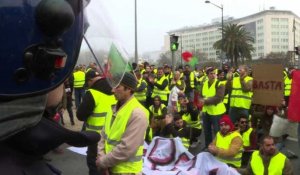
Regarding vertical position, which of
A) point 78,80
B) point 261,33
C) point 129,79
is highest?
point 261,33

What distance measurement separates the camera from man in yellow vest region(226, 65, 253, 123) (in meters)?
9.12

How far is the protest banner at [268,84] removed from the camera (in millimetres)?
8406

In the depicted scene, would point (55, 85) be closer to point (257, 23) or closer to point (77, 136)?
point (77, 136)

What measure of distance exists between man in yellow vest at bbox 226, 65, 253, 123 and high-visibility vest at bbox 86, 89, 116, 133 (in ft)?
13.3

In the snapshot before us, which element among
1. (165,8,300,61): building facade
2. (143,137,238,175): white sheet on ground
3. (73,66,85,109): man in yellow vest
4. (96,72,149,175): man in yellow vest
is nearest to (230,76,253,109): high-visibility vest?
(143,137,238,175): white sheet on ground

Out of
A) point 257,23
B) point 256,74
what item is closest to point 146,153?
point 256,74

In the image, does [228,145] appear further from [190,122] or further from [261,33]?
[261,33]

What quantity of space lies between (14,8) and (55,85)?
0.24 metres

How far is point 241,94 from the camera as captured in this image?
30.5 ft

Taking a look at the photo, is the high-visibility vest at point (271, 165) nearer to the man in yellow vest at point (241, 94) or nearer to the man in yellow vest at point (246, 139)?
the man in yellow vest at point (246, 139)

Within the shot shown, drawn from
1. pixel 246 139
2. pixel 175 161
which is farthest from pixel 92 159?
pixel 246 139

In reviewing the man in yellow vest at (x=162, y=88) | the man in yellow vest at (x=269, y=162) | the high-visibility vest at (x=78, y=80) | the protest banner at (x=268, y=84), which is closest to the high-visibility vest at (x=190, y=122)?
the protest banner at (x=268, y=84)

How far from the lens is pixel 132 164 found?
3844 mm

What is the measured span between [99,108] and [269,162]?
227cm
